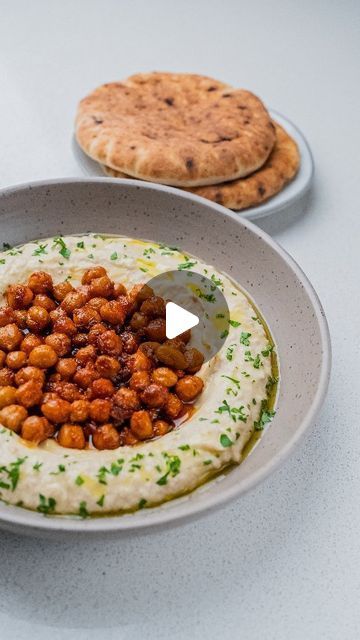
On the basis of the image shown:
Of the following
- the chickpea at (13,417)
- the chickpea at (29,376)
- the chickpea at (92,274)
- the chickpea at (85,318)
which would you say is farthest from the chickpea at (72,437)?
the chickpea at (92,274)

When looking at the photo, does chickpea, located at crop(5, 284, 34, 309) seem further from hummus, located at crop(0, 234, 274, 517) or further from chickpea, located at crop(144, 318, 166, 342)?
chickpea, located at crop(144, 318, 166, 342)

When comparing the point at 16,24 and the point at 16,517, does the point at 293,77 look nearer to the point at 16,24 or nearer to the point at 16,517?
the point at 16,24

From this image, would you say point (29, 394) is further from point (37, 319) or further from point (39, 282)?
point (39, 282)

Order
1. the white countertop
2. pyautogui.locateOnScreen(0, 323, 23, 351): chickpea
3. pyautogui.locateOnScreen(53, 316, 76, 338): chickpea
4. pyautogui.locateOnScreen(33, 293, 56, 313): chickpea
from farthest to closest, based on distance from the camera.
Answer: pyautogui.locateOnScreen(33, 293, 56, 313): chickpea
pyautogui.locateOnScreen(53, 316, 76, 338): chickpea
pyautogui.locateOnScreen(0, 323, 23, 351): chickpea
the white countertop

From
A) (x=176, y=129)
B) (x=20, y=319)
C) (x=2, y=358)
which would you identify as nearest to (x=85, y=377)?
(x=2, y=358)

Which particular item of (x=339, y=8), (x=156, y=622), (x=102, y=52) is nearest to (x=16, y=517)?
(x=156, y=622)

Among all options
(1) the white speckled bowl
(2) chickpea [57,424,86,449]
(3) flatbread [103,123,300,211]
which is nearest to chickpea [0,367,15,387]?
(2) chickpea [57,424,86,449]
